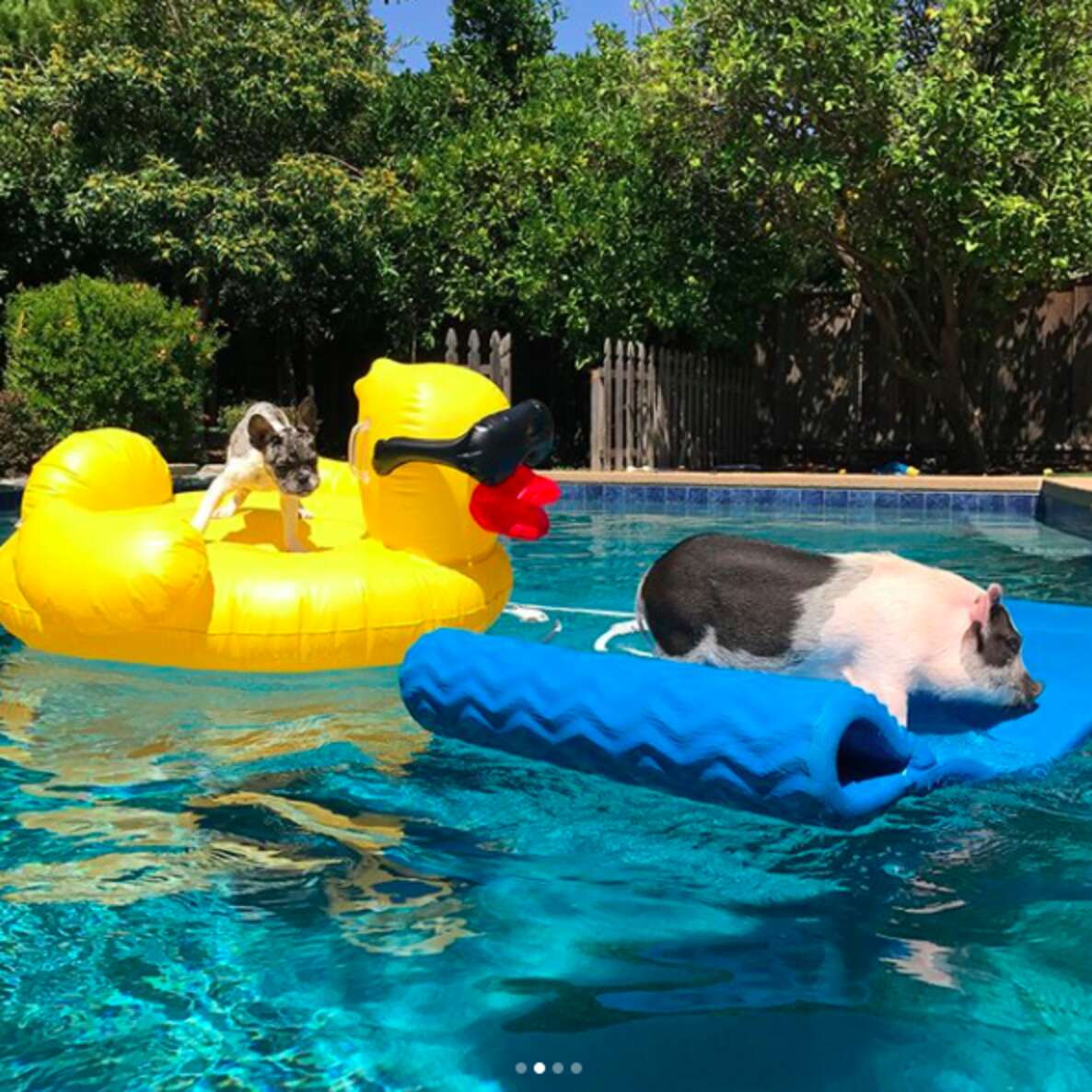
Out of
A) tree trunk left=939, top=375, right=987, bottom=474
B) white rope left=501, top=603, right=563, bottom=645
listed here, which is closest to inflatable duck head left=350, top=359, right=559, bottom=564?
white rope left=501, top=603, right=563, bottom=645

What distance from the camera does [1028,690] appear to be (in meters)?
3.87

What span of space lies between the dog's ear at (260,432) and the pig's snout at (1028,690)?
10.8 ft

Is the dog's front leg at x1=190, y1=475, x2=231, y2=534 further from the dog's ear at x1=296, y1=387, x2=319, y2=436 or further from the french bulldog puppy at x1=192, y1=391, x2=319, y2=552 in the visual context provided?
the dog's ear at x1=296, y1=387, x2=319, y2=436

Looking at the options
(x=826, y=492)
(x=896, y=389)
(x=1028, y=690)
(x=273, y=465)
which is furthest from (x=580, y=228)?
(x=1028, y=690)

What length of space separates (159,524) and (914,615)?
9.53 feet

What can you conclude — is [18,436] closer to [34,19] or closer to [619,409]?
[619,409]

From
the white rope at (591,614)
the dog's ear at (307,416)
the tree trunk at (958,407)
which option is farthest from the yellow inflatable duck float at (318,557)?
the tree trunk at (958,407)

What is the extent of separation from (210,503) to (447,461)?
121 centimetres

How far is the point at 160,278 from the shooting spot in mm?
20328

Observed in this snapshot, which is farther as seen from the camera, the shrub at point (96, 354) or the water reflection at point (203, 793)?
the shrub at point (96, 354)

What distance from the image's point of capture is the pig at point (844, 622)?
361cm

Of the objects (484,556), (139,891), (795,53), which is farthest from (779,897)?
(795,53)

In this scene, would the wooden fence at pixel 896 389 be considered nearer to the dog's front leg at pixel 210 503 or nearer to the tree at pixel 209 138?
the tree at pixel 209 138

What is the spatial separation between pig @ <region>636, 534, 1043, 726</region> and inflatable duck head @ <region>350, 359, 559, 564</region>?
1250mm
